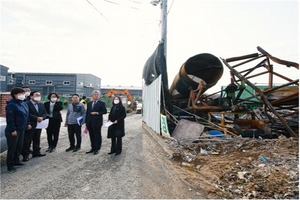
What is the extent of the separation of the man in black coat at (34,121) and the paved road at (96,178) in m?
0.22

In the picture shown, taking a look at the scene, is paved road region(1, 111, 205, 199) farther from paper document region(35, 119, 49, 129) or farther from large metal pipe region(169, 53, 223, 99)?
large metal pipe region(169, 53, 223, 99)

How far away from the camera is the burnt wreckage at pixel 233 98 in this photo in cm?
546

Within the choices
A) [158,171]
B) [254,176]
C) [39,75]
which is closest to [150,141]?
[158,171]

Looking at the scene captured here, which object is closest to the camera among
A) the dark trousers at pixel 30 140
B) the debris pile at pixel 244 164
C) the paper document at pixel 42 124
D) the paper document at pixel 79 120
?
the debris pile at pixel 244 164

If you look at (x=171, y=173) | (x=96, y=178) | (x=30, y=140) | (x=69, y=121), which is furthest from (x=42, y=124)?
(x=171, y=173)

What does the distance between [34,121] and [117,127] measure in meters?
1.78

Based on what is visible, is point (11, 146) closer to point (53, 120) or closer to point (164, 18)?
point (53, 120)

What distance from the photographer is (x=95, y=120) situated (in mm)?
4941

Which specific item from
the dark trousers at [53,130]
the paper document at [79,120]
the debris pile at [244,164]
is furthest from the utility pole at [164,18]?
the dark trousers at [53,130]

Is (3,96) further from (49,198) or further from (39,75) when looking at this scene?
(39,75)

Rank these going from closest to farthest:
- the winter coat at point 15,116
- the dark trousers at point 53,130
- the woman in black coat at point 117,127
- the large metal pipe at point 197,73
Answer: the winter coat at point 15,116 < the woman in black coat at point 117,127 < the dark trousers at point 53,130 < the large metal pipe at point 197,73

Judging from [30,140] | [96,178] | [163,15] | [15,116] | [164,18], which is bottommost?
[96,178]

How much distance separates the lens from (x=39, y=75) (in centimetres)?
3178

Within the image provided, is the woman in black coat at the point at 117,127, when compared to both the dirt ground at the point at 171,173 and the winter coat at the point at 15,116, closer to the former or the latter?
the dirt ground at the point at 171,173
